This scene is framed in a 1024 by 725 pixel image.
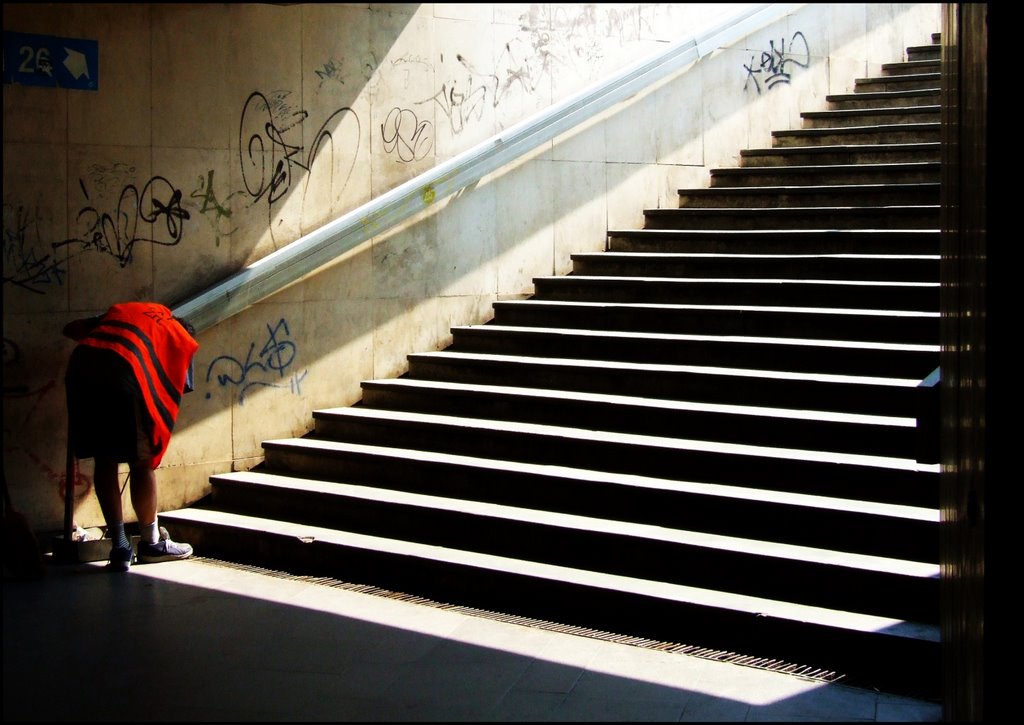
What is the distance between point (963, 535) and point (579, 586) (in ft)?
7.35

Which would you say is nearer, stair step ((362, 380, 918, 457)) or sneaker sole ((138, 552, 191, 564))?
stair step ((362, 380, 918, 457))

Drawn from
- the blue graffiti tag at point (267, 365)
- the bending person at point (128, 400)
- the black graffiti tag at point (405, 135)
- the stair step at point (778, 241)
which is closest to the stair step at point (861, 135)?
the stair step at point (778, 241)

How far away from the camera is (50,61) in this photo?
282 inches

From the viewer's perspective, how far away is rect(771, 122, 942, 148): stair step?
9.75 meters

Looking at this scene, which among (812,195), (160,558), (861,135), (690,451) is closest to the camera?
(690,451)

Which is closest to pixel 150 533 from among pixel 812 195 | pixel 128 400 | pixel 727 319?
pixel 128 400

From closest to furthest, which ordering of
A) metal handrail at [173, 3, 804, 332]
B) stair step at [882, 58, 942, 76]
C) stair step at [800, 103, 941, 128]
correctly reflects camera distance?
1. metal handrail at [173, 3, 804, 332]
2. stair step at [800, 103, 941, 128]
3. stair step at [882, 58, 942, 76]

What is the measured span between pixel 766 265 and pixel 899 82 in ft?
11.0

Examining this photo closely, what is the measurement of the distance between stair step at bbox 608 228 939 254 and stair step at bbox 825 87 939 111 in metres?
2.22

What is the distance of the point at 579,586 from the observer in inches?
223

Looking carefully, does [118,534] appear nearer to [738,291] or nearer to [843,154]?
[738,291]

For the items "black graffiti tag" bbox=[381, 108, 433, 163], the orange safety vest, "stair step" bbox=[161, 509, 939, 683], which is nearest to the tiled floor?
"stair step" bbox=[161, 509, 939, 683]

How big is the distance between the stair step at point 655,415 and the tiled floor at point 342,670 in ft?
5.56

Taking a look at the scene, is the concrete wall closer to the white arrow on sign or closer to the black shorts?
the white arrow on sign
